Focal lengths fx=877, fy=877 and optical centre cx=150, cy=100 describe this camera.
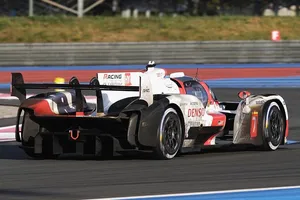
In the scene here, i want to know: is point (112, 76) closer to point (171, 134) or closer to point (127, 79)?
point (127, 79)

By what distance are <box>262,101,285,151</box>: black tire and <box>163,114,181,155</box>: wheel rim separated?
4.52 ft

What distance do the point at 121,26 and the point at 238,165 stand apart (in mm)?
27568

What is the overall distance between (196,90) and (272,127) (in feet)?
3.58

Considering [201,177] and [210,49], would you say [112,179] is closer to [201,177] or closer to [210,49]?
[201,177]

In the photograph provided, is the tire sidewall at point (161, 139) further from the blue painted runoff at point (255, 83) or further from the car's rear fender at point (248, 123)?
the blue painted runoff at point (255, 83)

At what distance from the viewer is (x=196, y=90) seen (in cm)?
1052

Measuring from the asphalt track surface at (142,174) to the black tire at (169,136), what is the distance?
11 cm

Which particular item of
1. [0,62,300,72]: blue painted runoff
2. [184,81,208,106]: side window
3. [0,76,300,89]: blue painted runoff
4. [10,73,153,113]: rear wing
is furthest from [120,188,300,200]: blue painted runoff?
[0,62,300,72]: blue painted runoff

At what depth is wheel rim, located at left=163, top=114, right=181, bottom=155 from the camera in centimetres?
956

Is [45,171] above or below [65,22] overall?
below

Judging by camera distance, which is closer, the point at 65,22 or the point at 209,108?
the point at 209,108

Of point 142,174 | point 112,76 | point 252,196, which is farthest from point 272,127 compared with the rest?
point 252,196

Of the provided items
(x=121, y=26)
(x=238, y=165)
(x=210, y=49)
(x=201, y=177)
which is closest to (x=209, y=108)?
(x=238, y=165)

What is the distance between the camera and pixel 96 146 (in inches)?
382
